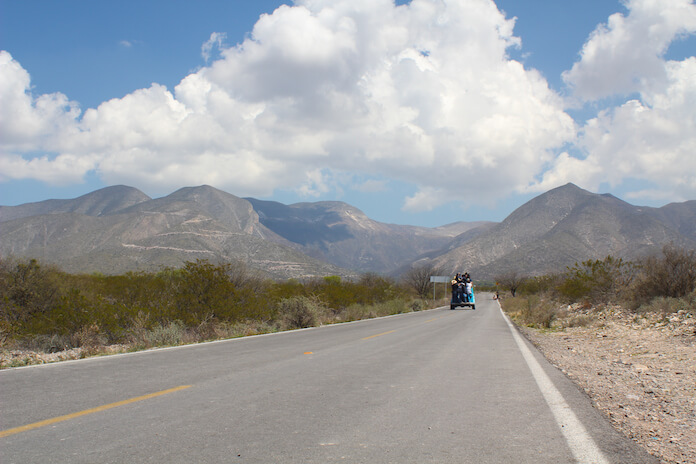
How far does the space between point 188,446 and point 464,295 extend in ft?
141

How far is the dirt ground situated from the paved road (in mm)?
327

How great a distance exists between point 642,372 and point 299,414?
6583mm

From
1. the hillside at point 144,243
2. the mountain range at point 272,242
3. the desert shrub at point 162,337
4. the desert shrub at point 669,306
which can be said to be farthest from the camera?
the mountain range at point 272,242

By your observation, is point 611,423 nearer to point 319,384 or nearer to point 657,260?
point 319,384

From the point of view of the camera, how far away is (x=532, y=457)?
398 cm

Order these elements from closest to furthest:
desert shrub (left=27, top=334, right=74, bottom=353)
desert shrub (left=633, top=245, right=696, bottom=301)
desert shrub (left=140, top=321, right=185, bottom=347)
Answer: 1. desert shrub (left=140, top=321, right=185, bottom=347)
2. desert shrub (left=27, top=334, right=74, bottom=353)
3. desert shrub (left=633, top=245, right=696, bottom=301)

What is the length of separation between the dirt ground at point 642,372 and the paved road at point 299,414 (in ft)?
1.07

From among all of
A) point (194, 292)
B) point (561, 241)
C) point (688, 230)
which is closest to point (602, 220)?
point (561, 241)

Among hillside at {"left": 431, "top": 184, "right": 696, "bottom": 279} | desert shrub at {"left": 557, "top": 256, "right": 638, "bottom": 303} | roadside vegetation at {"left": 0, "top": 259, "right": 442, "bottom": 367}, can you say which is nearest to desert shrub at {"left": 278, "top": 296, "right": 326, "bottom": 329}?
roadside vegetation at {"left": 0, "top": 259, "right": 442, "bottom": 367}

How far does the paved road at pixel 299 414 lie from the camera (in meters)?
4.01

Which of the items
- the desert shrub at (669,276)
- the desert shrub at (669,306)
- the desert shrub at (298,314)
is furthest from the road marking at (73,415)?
the desert shrub at (669,276)

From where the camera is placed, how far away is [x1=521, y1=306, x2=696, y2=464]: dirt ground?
15.9 feet

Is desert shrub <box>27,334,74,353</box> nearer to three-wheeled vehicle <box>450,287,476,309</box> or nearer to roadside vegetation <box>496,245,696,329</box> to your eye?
roadside vegetation <box>496,245,696,329</box>

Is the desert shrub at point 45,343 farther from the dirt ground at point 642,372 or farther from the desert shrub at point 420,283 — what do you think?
the desert shrub at point 420,283
